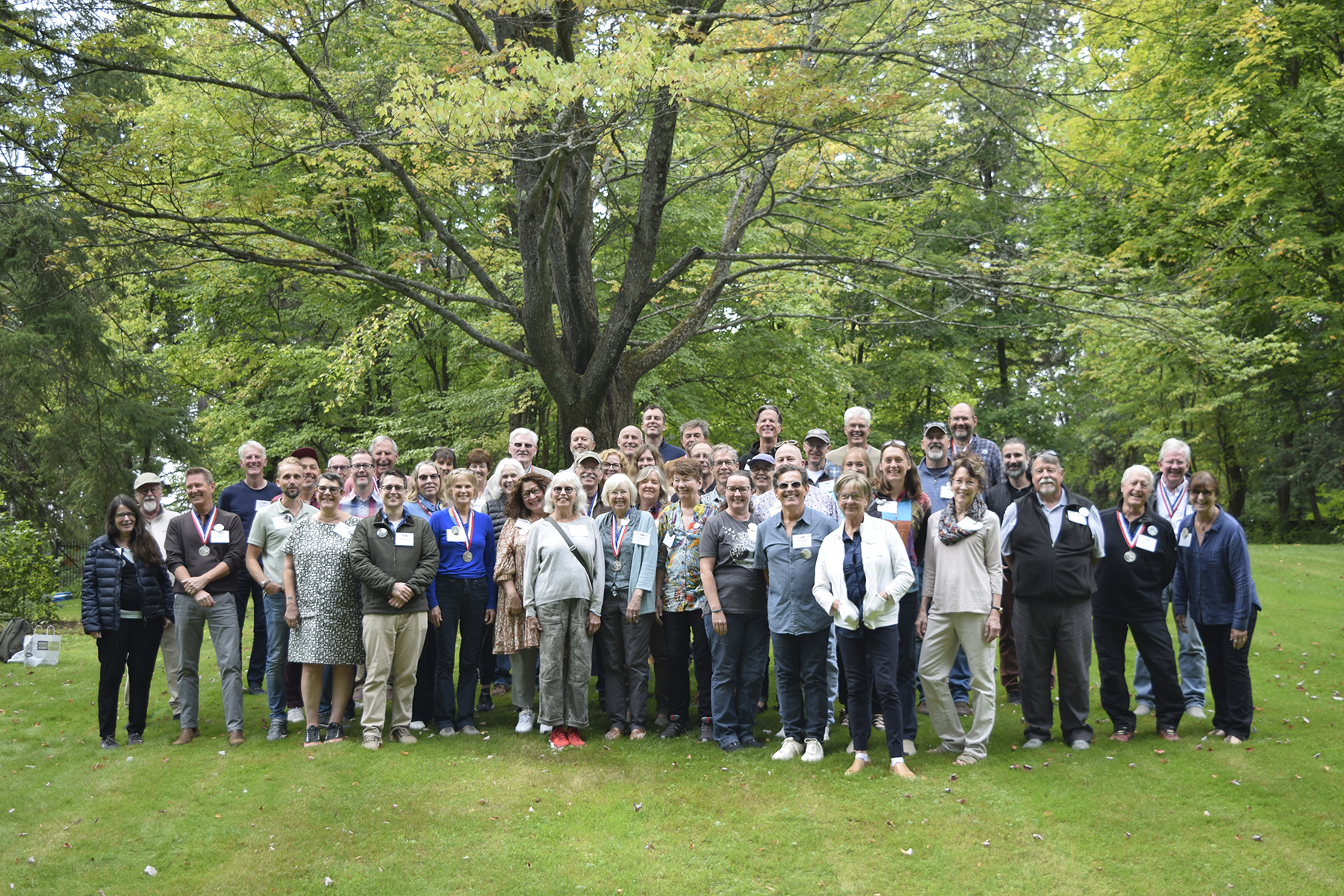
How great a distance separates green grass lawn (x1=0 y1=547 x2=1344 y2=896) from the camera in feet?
15.3

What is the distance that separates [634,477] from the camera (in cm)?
771

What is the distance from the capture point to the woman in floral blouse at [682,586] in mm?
6785

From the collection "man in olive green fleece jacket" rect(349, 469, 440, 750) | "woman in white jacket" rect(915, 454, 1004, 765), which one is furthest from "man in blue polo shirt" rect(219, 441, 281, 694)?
"woman in white jacket" rect(915, 454, 1004, 765)

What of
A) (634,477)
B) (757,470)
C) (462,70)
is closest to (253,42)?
(462,70)

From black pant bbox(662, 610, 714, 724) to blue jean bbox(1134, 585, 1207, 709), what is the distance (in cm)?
333

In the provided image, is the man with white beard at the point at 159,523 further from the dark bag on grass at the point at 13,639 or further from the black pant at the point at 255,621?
the dark bag on grass at the point at 13,639

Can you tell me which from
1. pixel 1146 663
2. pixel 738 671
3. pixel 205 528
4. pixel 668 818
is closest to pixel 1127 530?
pixel 1146 663

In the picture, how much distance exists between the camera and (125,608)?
6.92 metres

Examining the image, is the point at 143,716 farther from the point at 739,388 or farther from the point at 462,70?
the point at 739,388

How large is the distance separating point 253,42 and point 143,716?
240 inches

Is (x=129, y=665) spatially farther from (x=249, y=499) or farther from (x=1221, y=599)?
(x=1221, y=599)

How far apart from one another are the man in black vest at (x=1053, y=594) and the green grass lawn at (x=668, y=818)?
0.27 meters

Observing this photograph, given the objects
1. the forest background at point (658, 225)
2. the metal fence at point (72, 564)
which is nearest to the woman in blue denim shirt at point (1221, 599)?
the forest background at point (658, 225)

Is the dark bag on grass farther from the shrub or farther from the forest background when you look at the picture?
the forest background
